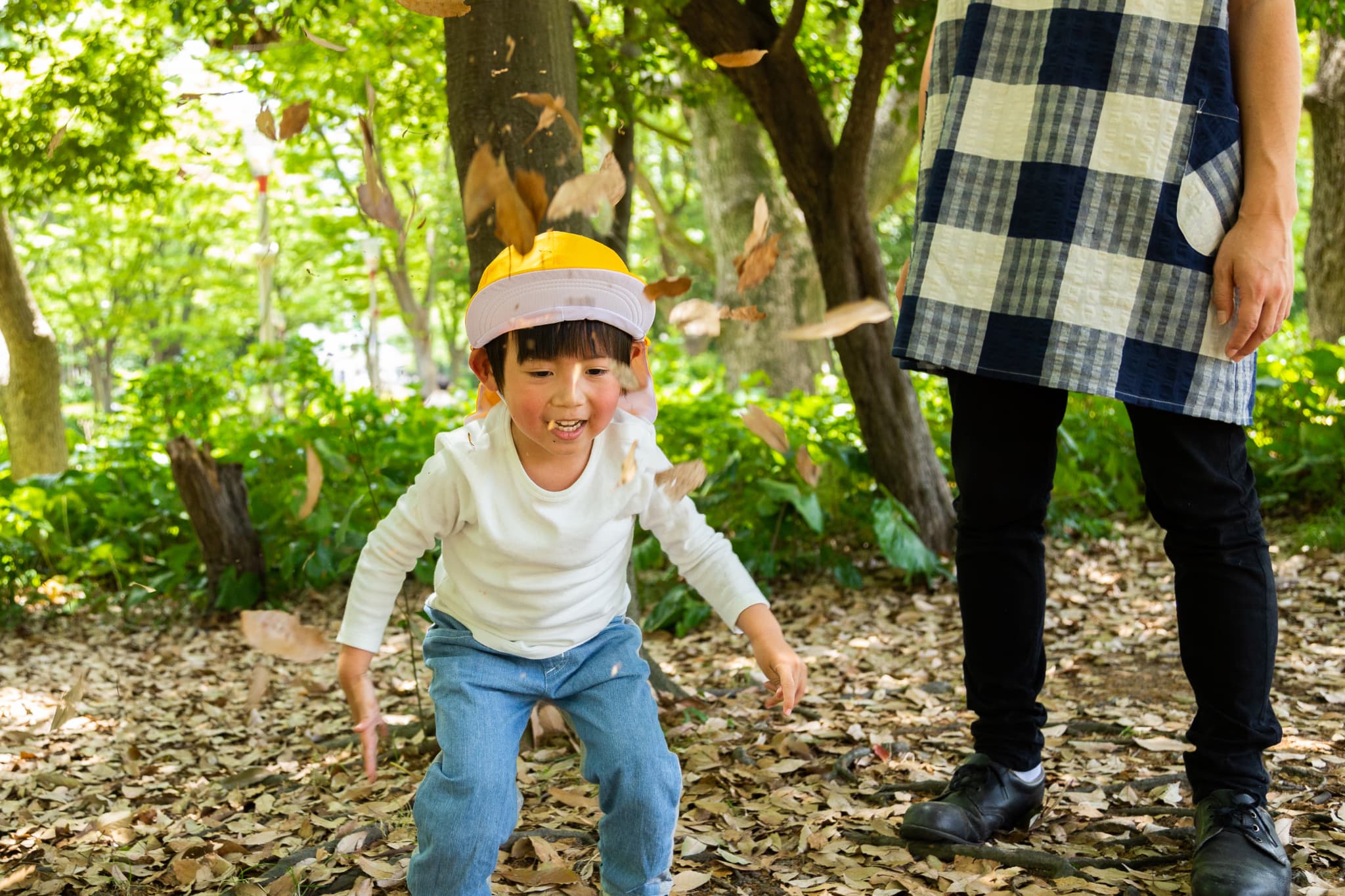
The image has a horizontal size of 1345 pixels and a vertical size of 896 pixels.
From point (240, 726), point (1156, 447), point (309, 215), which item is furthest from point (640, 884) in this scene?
point (309, 215)

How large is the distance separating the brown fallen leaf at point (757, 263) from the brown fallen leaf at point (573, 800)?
1.20 meters

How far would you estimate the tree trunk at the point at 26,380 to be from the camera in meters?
7.07

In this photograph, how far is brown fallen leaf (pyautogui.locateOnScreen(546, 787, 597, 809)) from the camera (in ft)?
8.09

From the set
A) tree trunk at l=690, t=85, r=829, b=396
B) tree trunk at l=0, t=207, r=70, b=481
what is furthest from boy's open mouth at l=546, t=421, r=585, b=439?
tree trunk at l=690, t=85, r=829, b=396

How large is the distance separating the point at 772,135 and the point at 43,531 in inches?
149

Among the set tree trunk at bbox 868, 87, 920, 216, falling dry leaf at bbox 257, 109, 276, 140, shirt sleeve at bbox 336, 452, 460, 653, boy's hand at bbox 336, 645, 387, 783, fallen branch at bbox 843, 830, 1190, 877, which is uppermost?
tree trunk at bbox 868, 87, 920, 216

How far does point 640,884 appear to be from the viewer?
1848 millimetres

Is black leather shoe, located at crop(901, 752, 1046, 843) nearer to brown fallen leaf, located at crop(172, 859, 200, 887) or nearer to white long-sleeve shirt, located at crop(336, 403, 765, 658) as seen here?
white long-sleeve shirt, located at crop(336, 403, 765, 658)

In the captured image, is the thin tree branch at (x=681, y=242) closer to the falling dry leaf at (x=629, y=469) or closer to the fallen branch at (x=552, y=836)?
the fallen branch at (x=552, y=836)

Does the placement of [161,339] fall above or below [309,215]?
below

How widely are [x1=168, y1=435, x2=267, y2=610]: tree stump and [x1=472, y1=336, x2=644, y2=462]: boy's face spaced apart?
3.51 m

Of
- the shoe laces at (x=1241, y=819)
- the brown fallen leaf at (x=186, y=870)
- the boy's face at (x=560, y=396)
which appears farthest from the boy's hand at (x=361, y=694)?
the shoe laces at (x=1241, y=819)

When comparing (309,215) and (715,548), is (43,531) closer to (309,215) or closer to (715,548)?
(715,548)

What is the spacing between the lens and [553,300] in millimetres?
1814
